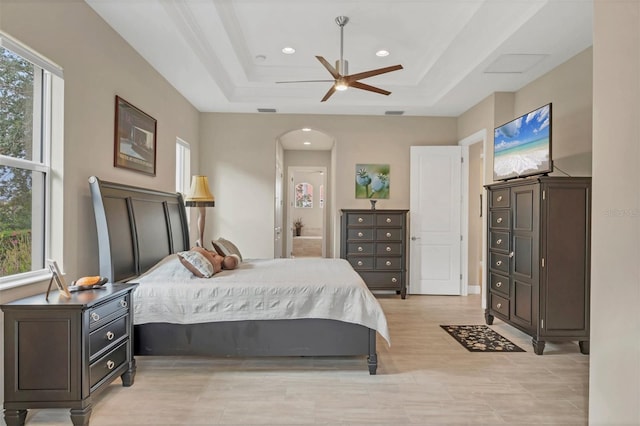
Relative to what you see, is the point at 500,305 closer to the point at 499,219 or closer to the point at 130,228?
the point at 499,219

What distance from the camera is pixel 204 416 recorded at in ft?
7.65

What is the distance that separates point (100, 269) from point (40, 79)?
54.0 inches

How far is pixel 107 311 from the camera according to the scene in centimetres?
239

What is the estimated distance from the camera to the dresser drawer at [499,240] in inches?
155

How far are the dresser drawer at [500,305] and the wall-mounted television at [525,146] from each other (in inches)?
51.0

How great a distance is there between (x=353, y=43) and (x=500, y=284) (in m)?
3.03

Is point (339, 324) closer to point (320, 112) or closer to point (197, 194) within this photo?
point (197, 194)

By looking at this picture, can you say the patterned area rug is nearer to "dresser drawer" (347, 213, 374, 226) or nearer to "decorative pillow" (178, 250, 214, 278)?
"dresser drawer" (347, 213, 374, 226)

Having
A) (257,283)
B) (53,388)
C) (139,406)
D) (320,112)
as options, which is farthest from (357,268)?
(53,388)

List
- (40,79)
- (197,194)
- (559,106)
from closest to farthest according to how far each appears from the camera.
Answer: (40,79) → (559,106) → (197,194)

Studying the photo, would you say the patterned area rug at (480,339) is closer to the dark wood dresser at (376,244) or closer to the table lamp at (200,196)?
the dark wood dresser at (376,244)

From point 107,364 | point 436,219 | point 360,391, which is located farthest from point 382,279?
point 107,364

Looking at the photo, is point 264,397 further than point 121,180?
No

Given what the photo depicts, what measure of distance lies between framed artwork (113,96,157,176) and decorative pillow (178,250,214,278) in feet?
3.47
